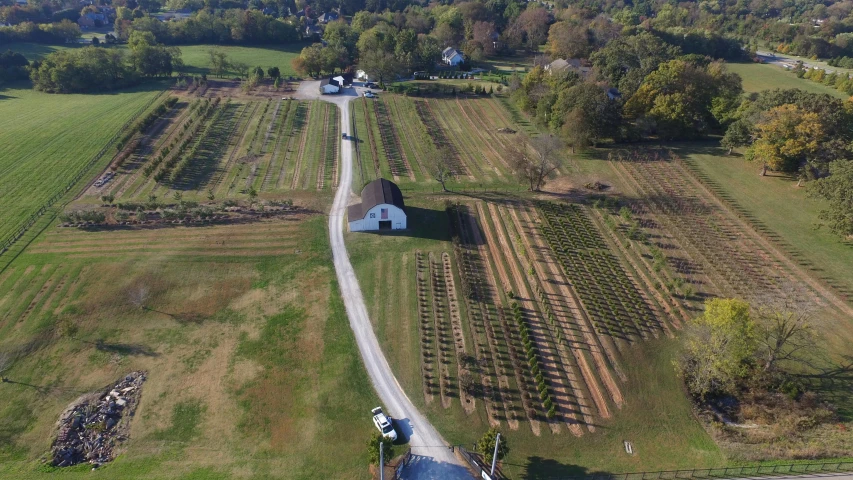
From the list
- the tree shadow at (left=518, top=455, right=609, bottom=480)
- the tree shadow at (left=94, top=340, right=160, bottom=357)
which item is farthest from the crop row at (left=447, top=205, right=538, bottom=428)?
the tree shadow at (left=94, top=340, right=160, bottom=357)

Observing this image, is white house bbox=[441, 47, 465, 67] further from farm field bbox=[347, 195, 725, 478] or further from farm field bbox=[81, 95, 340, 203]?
farm field bbox=[347, 195, 725, 478]

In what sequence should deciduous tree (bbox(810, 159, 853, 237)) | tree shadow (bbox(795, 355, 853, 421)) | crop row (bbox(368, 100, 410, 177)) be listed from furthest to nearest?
crop row (bbox(368, 100, 410, 177)) → deciduous tree (bbox(810, 159, 853, 237)) → tree shadow (bbox(795, 355, 853, 421))

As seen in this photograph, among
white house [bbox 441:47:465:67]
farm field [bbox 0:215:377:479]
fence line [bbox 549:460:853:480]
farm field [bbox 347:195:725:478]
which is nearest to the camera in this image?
fence line [bbox 549:460:853:480]

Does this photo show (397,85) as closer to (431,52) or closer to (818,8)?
(431,52)

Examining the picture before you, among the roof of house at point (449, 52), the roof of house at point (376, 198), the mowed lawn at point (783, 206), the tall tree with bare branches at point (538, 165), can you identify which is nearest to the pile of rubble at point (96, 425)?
the roof of house at point (376, 198)

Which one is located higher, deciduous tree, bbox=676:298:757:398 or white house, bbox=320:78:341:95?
white house, bbox=320:78:341:95

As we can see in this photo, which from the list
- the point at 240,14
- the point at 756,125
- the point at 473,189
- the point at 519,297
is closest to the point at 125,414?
the point at 519,297

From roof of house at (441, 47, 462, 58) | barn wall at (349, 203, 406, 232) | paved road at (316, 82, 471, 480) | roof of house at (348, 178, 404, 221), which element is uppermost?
roof of house at (441, 47, 462, 58)

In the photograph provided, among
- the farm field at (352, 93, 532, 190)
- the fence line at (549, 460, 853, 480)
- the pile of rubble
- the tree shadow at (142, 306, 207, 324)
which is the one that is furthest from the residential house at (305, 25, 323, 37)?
the fence line at (549, 460, 853, 480)

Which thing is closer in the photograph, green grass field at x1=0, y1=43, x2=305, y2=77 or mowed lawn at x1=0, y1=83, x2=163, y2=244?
mowed lawn at x1=0, y1=83, x2=163, y2=244
